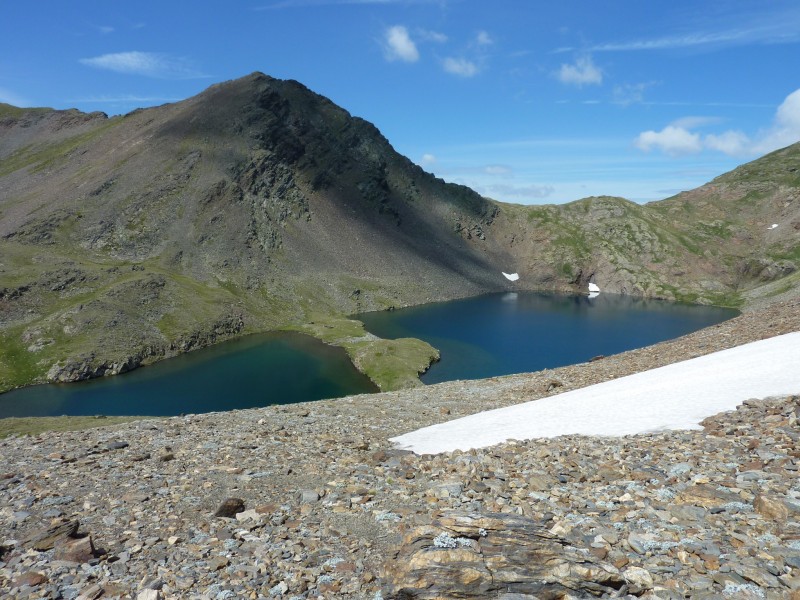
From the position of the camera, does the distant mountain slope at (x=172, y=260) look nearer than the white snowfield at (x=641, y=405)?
No

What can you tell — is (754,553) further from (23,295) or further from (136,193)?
(136,193)

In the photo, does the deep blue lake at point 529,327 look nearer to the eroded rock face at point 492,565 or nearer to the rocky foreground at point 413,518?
the rocky foreground at point 413,518

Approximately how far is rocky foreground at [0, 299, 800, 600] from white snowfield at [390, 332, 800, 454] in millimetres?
1655

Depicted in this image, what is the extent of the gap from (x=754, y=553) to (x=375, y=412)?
2668 centimetres

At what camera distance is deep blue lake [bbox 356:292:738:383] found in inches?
3974

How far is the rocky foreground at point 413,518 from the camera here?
33.7ft

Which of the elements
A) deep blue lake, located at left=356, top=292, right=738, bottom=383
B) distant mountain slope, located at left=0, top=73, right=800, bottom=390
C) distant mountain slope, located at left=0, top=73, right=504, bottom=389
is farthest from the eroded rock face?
distant mountain slope, located at left=0, top=73, right=504, bottom=389

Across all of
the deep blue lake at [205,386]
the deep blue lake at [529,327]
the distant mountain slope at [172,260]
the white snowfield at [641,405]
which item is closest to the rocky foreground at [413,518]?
the white snowfield at [641,405]

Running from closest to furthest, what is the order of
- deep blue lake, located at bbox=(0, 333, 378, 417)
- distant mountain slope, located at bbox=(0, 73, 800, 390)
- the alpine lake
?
deep blue lake, located at bbox=(0, 333, 378, 417) → the alpine lake → distant mountain slope, located at bbox=(0, 73, 800, 390)

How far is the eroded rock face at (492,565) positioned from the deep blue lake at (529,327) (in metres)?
76.0

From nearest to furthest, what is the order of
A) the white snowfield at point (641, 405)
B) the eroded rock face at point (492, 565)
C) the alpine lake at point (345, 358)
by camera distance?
1. the eroded rock face at point (492, 565)
2. the white snowfield at point (641, 405)
3. the alpine lake at point (345, 358)

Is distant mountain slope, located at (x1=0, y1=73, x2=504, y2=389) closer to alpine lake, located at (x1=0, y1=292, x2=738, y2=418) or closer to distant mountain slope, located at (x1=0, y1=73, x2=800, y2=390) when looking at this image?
distant mountain slope, located at (x1=0, y1=73, x2=800, y2=390)

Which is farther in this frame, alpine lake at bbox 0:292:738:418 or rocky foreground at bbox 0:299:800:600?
alpine lake at bbox 0:292:738:418

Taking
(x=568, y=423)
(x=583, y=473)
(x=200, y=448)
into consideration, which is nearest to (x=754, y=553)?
(x=583, y=473)
